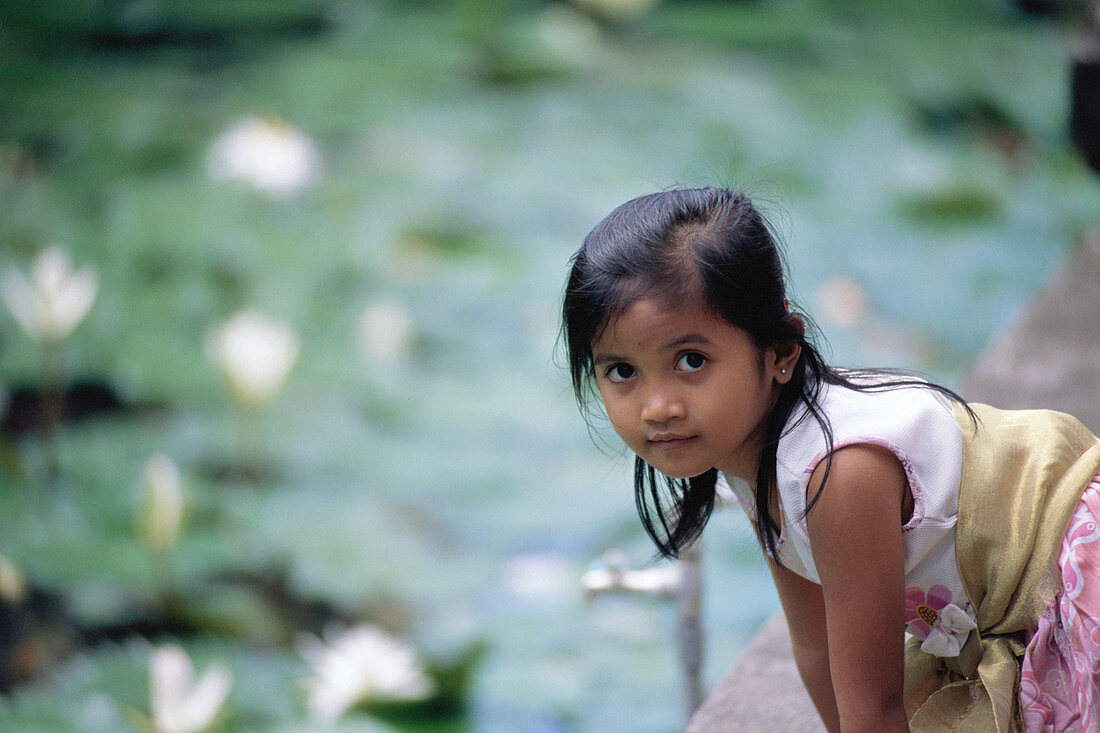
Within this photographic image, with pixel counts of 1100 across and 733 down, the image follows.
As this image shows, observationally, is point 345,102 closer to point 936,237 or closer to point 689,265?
point 936,237

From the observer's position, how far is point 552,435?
2.55m

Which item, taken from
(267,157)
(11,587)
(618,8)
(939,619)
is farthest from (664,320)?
(618,8)

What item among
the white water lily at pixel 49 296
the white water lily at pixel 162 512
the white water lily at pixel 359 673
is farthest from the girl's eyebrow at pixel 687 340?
the white water lily at pixel 49 296

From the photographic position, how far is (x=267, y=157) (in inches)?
125

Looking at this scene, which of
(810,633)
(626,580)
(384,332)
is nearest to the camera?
(810,633)

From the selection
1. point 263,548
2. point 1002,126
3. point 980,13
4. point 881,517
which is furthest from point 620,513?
point 980,13

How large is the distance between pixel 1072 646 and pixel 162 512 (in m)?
1.85

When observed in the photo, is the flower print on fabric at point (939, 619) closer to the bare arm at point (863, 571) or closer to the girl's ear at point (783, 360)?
the bare arm at point (863, 571)

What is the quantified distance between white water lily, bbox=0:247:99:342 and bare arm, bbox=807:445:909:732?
2.09 metres

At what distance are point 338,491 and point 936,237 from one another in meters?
1.59

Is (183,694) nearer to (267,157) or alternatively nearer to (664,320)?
(664,320)

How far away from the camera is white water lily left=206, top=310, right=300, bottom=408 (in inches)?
101

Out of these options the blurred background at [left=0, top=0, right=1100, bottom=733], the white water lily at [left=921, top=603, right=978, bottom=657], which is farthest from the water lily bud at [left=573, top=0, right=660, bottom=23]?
the white water lily at [left=921, top=603, right=978, bottom=657]

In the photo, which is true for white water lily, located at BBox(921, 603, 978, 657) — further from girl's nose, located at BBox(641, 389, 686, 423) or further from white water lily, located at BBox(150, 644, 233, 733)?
white water lily, located at BBox(150, 644, 233, 733)
